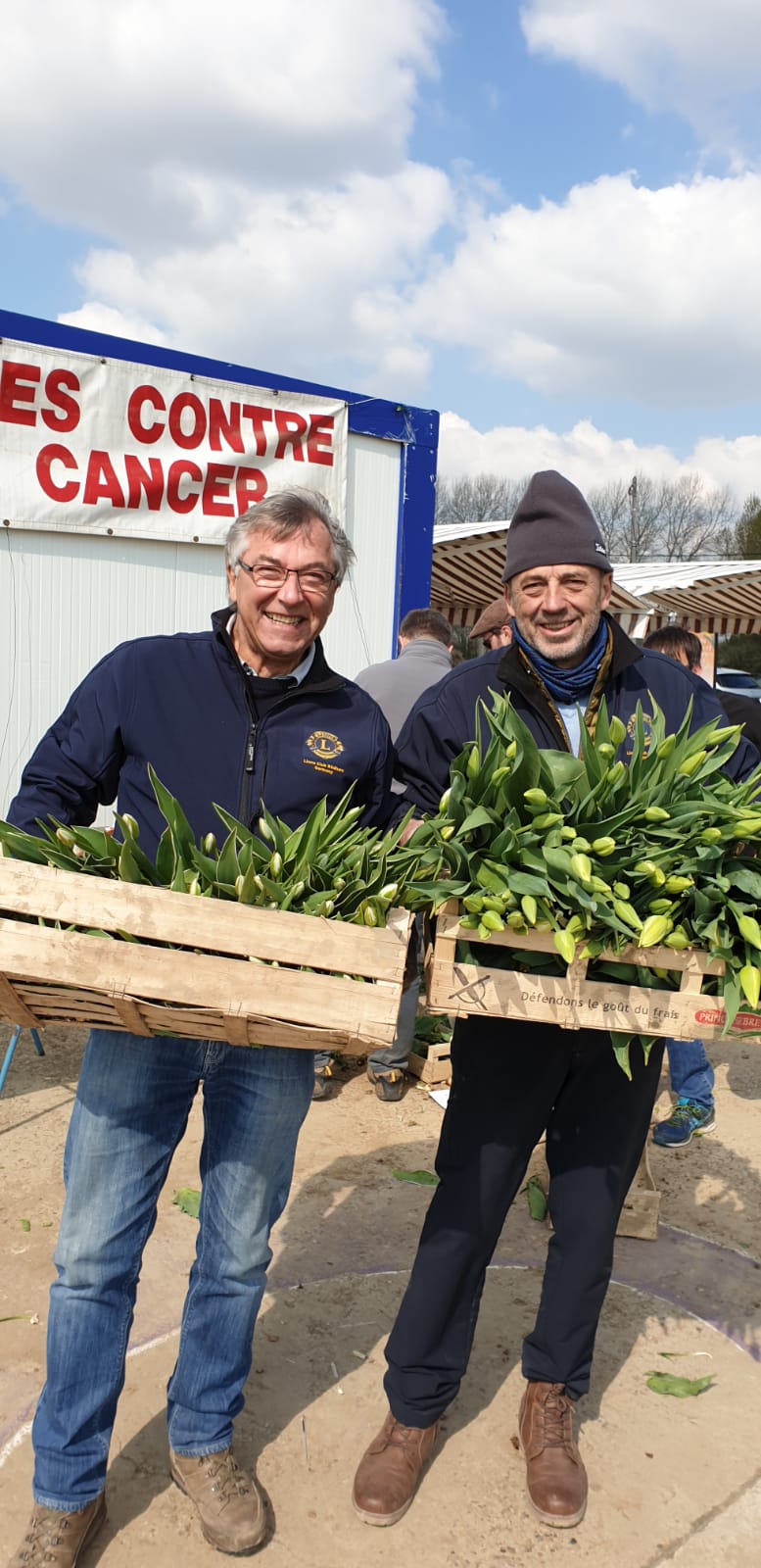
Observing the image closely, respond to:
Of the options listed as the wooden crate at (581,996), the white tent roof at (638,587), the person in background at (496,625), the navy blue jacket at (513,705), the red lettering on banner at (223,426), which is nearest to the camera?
the wooden crate at (581,996)

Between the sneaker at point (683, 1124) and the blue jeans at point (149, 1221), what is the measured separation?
2.65 metres

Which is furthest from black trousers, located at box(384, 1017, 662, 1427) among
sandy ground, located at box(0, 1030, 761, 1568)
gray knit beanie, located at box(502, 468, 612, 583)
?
gray knit beanie, located at box(502, 468, 612, 583)

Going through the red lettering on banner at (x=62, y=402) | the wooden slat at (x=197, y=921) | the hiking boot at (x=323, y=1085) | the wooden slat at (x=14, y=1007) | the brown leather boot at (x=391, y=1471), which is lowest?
the hiking boot at (x=323, y=1085)

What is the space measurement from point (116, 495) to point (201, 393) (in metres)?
0.75

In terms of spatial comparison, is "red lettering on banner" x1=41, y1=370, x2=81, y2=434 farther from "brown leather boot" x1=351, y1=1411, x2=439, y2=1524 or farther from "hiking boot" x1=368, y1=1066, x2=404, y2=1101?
"brown leather boot" x1=351, y1=1411, x2=439, y2=1524

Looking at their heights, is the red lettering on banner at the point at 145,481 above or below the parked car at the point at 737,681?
above

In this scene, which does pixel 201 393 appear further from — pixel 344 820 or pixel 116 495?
pixel 344 820

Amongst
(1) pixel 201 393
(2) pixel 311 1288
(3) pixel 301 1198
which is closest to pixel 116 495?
(1) pixel 201 393

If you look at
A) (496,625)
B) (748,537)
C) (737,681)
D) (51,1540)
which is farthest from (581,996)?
(748,537)

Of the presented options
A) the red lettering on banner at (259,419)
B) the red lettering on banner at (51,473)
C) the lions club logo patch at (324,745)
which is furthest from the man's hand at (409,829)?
the red lettering on banner at (259,419)

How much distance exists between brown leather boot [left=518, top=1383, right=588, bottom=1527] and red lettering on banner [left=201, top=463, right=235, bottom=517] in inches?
179

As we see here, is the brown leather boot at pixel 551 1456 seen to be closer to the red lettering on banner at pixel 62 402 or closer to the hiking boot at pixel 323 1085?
the hiking boot at pixel 323 1085

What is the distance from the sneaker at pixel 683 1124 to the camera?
4.63 meters

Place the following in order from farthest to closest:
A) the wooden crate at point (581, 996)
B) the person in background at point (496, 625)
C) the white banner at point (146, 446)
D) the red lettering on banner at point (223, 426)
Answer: the red lettering on banner at point (223, 426) → the white banner at point (146, 446) → the person in background at point (496, 625) → the wooden crate at point (581, 996)
